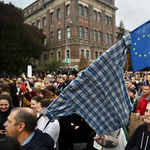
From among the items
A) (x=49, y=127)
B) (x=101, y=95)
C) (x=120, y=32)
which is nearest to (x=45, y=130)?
(x=49, y=127)

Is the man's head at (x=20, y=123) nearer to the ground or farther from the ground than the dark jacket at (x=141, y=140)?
farther from the ground

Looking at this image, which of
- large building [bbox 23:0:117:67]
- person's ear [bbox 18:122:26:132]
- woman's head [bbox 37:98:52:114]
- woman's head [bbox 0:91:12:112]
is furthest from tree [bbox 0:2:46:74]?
person's ear [bbox 18:122:26:132]

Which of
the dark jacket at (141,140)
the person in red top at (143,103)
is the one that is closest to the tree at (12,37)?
the person in red top at (143,103)

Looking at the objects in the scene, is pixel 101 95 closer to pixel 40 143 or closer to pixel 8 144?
pixel 40 143

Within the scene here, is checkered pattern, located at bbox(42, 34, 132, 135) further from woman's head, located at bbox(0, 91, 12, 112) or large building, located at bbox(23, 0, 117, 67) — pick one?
large building, located at bbox(23, 0, 117, 67)

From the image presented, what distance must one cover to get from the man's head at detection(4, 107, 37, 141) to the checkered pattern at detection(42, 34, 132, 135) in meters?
0.24

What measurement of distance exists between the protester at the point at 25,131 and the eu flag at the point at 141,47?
2.14 metres

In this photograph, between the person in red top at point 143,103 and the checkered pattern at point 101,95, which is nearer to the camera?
the checkered pattern at point 101,95

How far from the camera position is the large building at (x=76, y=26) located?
2759 cm

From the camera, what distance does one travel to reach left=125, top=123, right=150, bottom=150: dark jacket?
7.22ft

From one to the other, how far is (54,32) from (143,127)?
102 ft

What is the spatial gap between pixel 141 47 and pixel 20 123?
2529mm

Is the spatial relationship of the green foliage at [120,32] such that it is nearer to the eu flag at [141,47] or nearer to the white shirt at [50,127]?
the eu flag at [141,47]

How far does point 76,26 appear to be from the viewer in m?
27.4
